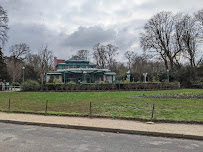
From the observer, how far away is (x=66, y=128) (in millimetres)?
7566

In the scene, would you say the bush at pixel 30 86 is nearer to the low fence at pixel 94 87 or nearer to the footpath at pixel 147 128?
the low fence at pixel 94 87

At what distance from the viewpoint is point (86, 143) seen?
545cm

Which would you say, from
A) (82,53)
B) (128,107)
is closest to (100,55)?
(82,53)

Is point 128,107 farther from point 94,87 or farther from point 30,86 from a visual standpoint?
point 30,86

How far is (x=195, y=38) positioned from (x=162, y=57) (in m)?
8.31

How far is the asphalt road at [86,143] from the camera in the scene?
4887 mm

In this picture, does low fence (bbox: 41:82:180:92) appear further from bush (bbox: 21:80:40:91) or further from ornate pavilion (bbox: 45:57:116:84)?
ornate pavilion (bbox: 45:57:116:84)

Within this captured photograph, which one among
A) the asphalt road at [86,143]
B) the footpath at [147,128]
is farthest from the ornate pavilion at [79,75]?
the asphalt road at [86,143]

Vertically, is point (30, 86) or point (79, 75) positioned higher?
point (79, 75)

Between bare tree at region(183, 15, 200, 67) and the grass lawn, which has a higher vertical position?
bare tree at region(183, 15, 200, 67)

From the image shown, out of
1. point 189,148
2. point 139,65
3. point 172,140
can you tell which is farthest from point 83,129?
point 139,65

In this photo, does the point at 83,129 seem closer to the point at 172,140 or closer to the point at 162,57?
the point at 172,140

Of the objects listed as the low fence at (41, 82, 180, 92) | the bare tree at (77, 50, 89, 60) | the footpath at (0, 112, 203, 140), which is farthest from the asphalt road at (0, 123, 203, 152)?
the bare tree at (77, 50, 89, 60)

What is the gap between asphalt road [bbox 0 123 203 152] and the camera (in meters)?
4.89
